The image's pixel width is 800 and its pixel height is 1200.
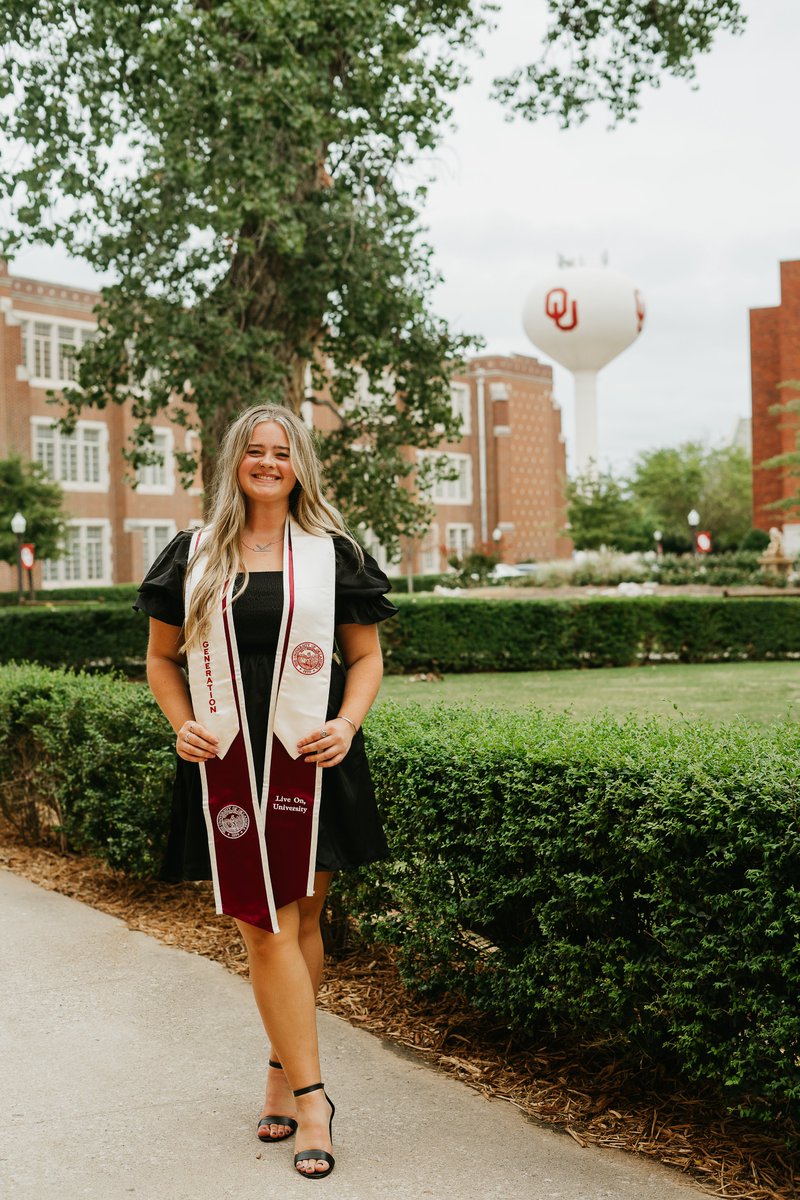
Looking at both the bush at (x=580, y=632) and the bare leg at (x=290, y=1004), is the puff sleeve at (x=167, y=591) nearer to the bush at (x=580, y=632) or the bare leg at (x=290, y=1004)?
the bare leg at (x=290, y=1004)

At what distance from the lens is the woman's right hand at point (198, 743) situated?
3.05 m

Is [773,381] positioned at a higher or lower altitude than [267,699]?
higher

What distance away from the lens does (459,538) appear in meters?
59.2

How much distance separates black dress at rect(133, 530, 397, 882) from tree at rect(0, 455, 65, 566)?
33.5 metres

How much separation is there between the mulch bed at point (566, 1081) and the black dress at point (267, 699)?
87 centimetres

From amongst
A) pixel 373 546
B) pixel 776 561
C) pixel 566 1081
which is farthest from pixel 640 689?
pixel 373 546

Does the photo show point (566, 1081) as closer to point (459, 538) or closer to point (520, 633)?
point (520, 633)

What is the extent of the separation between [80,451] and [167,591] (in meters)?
42.1

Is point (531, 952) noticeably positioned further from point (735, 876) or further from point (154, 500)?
point (154, 500)

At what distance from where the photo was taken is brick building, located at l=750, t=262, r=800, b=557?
48000 mm

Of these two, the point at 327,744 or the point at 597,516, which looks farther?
the point at 597,516

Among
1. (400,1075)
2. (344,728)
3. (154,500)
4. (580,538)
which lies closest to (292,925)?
(344,728)

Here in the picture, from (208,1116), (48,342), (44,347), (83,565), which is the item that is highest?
(48,342)

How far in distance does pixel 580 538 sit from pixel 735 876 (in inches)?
1562
